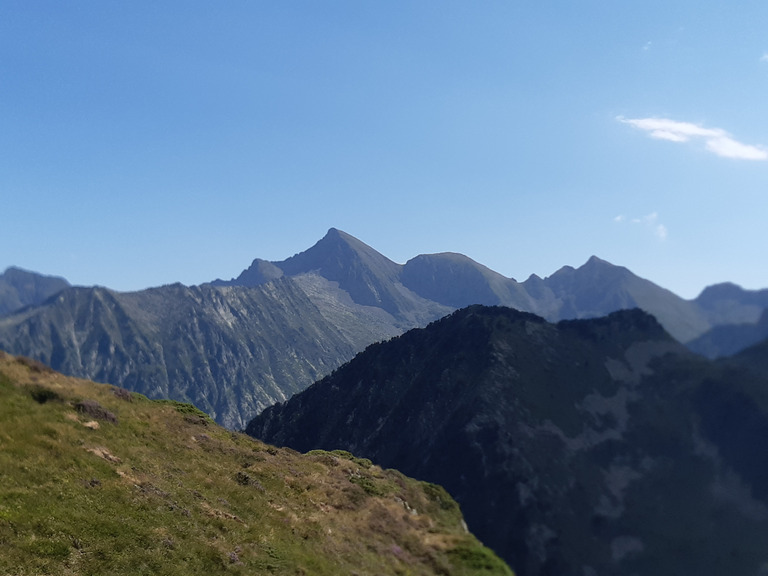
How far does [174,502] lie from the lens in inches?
1433

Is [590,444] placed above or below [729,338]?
below

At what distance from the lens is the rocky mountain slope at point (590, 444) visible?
129375 millimetres

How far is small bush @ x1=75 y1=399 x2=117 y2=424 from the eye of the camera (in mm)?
45906

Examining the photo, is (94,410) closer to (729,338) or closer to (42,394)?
(42,394)

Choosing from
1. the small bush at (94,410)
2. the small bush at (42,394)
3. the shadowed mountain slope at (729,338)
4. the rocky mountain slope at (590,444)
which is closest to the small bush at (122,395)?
the small bush at (94,410)

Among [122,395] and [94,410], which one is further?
[122,395]

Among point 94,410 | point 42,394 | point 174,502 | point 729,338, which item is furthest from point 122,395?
point 729,338

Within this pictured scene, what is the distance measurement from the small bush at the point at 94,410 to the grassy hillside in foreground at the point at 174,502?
10 cm

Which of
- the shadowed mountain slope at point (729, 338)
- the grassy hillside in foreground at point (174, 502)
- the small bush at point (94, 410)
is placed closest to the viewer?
the grassy hillside in foreground at point (174, 502)

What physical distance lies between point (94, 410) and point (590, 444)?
479 ft

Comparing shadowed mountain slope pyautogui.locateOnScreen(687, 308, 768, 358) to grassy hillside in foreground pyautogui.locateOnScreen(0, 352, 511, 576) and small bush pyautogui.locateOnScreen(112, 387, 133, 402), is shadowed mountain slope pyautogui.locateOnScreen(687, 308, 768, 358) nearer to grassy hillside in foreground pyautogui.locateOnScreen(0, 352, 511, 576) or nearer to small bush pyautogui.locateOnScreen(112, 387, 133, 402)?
grassy hillside in foreground pyautogui.locateOnScreen(0, 352, 511, 576)

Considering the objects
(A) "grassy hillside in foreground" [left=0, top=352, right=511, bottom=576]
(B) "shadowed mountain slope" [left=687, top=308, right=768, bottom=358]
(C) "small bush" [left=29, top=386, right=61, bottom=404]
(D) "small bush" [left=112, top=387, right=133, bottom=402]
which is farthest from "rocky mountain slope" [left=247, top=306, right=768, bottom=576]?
(C) "small bush" [left=29, top=386, right=61, bottom=404]

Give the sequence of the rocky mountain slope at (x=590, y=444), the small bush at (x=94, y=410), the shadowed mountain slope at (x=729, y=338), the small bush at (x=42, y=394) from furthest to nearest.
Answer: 1. the rocky mountain slope at (x=590, y=444)
2. the shadowed mountain slope at (x=729, y=338)
3. the small bush at (x=94, y=410)
4. the small bush at (x=42, y=394)

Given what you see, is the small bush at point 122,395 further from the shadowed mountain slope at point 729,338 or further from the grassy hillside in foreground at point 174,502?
the shadowed mountain slope at point 729,338
